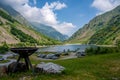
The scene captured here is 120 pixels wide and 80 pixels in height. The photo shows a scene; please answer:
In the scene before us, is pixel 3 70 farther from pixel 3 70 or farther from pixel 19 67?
pixel 19 67

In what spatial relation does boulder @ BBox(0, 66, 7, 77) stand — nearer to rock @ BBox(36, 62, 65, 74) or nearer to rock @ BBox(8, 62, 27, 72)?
rock @ BBox(8, 62, 27, 72)

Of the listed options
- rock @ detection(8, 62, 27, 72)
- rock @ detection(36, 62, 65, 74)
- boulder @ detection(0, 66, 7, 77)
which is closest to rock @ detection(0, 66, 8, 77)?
boulder @ detection(0, 66, 7, 77)

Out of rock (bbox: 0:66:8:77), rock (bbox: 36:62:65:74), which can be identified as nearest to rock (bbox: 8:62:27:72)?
rock (bbox: 0:66:8:77)

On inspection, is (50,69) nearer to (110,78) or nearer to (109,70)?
(110,78)

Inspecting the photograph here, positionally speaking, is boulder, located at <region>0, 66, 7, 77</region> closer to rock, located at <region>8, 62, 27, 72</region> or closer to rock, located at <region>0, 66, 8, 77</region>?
rock, located at <region>0, 66, 8, 77</region>

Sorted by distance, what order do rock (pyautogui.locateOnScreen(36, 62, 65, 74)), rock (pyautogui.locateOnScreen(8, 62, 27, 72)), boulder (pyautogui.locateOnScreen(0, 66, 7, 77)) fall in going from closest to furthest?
boulder (pyautogui.locateOnScreen(0, 66, 7, 77))
rock (pyautogui.locateOnScreen(36, 62, 65, 74))
rock (pyautogui.locateOnScreen(8, 62, 27, 72))

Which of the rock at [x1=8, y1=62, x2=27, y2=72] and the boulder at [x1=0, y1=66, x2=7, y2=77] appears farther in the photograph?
the rock at [x1=8, y1=62, x2=27, y2=72]

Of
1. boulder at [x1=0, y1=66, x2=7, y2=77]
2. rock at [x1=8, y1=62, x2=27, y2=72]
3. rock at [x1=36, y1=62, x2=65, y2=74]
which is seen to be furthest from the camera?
rock at [x1=8, y1=62, x2=27, y2=72]

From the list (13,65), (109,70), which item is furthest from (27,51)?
(109,70)

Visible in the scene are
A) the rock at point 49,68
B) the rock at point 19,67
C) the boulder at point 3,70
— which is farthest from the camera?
the rock at point 19,67

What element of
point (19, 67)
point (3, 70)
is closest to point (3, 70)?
point (3, 70)

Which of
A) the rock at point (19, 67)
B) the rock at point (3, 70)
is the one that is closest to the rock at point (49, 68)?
the rock at point (19, 67)

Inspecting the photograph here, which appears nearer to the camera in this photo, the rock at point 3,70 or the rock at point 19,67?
the rock at point 3,70

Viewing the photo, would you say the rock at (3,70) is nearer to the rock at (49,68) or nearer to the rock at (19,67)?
the rock at (19,67)
